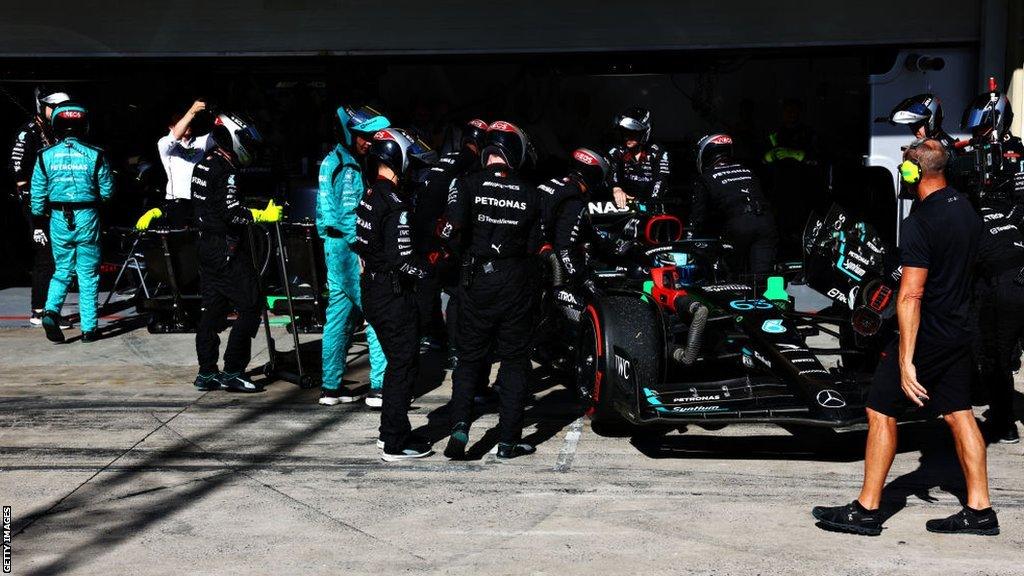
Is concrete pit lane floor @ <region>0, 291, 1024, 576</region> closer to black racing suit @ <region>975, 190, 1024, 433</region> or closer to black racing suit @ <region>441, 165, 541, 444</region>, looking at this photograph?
black racing suit @ <region>975, 190, 1024, 433</region>

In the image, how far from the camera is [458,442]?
23.2ft

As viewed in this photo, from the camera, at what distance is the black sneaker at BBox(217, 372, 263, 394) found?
8.85 metres

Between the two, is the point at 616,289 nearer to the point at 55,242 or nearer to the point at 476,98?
the point at 55,242

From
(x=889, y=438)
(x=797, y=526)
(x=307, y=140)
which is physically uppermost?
(x=307, y=140)

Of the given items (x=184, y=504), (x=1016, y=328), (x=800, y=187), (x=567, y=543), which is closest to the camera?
(x=567, y=543)

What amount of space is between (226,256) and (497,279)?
2.58 metres

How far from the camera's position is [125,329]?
11398mm

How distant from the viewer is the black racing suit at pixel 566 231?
8375 mm

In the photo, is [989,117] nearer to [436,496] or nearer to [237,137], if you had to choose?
[237,137]

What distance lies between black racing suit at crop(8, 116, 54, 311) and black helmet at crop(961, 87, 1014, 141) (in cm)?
822

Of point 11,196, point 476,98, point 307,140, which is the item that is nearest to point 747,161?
point 476,98

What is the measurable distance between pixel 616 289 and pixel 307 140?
25.9 feet

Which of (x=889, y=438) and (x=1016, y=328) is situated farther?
(x=1016, y=328)

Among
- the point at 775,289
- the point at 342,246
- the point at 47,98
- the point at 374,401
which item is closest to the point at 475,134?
the point at 342,246
